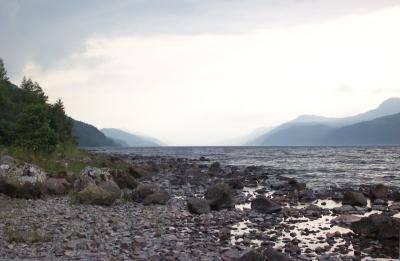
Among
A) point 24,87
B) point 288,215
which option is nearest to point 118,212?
point 288,215

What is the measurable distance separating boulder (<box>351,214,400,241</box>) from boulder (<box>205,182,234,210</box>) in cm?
815

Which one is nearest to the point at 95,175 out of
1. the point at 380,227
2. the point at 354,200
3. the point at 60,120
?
the point at 354,200

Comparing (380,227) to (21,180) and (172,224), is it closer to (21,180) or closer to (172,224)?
(172,224)

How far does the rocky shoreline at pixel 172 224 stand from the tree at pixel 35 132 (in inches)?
647

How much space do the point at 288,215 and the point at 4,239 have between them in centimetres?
1338

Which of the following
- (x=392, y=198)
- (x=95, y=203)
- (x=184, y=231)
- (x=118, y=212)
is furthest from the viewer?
(x=392, y=198)

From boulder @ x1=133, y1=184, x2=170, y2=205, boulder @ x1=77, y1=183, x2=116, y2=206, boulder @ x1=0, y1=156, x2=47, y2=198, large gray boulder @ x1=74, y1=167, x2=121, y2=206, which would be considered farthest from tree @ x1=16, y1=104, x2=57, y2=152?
boulder @ x1=77, y1=183, x2=116, y2=206

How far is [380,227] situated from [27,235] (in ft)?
40.9

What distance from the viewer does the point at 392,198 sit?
92.7 feet

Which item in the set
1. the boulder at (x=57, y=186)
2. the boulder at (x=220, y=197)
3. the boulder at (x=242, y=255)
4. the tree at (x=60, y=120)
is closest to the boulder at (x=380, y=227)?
the boulder at (x=242, y=255)

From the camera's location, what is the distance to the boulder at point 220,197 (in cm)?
2330

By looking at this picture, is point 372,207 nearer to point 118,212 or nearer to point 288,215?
point 288,215

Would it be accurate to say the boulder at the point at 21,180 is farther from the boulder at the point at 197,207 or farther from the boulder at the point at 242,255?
the boulder at the point at 242,255

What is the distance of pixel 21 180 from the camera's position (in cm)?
2345
